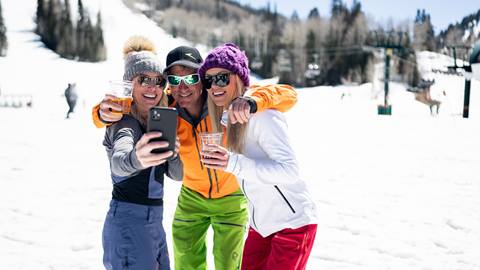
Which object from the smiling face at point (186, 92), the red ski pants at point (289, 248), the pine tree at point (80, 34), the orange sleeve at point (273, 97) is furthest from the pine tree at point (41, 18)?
the red ski pants at point (289, 248)

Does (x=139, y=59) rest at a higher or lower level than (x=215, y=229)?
higher

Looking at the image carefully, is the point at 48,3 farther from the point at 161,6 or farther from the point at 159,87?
the point at 159,87

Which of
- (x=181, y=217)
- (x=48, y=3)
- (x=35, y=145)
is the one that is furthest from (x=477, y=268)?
(x=48, y=3)

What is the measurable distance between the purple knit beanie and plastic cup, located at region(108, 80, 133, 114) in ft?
1.54

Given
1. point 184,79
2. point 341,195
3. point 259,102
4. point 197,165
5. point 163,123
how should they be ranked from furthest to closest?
point 341,195 → point 197,165 → point 184,79 → point 259,102 → point 163,123

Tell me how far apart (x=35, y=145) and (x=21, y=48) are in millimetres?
76429

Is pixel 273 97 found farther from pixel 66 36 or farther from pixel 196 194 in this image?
pixel 66 36

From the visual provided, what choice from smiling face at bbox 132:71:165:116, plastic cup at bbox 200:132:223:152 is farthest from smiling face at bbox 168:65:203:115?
plastic cup at bbox 200:132:223:152

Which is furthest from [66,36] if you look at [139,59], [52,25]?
[139,59]

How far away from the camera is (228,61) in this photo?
2.33m

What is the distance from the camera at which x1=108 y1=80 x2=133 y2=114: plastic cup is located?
6.93 ft

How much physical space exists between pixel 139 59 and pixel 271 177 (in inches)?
39.2

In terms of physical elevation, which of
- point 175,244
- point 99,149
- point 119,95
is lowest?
point 99,149

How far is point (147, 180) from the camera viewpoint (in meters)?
2.21
